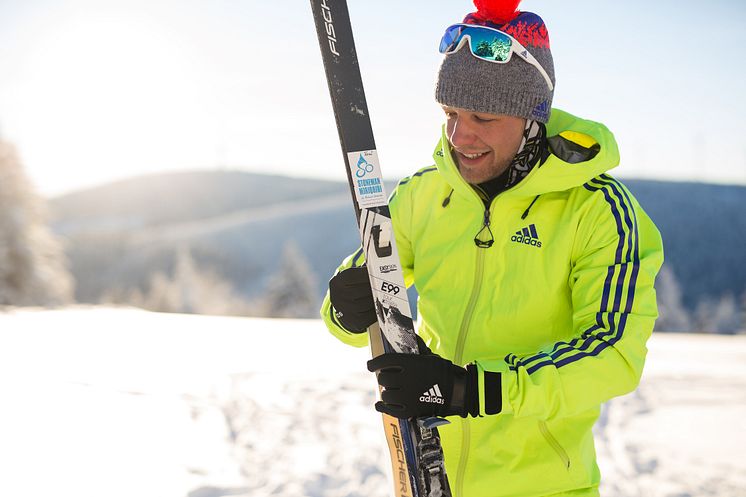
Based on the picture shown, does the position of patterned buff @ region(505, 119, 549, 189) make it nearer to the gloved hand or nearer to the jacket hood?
the jacket hood

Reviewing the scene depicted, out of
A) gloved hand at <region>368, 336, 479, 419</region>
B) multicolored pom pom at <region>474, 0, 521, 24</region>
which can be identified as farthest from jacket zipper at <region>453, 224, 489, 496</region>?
multicolored pom pom at <region>474, 0, 521, 24</region>

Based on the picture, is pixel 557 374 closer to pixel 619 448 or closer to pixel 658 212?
pixel 619 448

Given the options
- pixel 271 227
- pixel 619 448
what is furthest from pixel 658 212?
pixel 619 448

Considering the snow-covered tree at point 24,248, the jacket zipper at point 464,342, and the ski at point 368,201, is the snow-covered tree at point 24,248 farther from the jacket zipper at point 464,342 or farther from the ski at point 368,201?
the jacket zipper at point 464,342

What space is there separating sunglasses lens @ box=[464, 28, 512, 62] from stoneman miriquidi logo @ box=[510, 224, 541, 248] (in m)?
0.47

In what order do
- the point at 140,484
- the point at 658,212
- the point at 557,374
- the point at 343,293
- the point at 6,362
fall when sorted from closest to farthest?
1. the point at 557,374
2. the point at 343,293
3. the point at 140,484
4. the point at 6,362
5. the point at 658,212

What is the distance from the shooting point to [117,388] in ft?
16.9

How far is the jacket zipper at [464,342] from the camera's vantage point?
1794 millimetres

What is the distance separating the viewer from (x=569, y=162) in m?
1.68

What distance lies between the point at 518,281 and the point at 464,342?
23cm

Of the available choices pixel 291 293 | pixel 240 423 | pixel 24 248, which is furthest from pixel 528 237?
pixel 291 293

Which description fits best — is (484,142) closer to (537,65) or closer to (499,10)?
(537,65)

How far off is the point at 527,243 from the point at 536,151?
27 centimetres

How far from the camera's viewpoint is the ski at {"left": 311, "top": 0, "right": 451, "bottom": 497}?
1.83m
